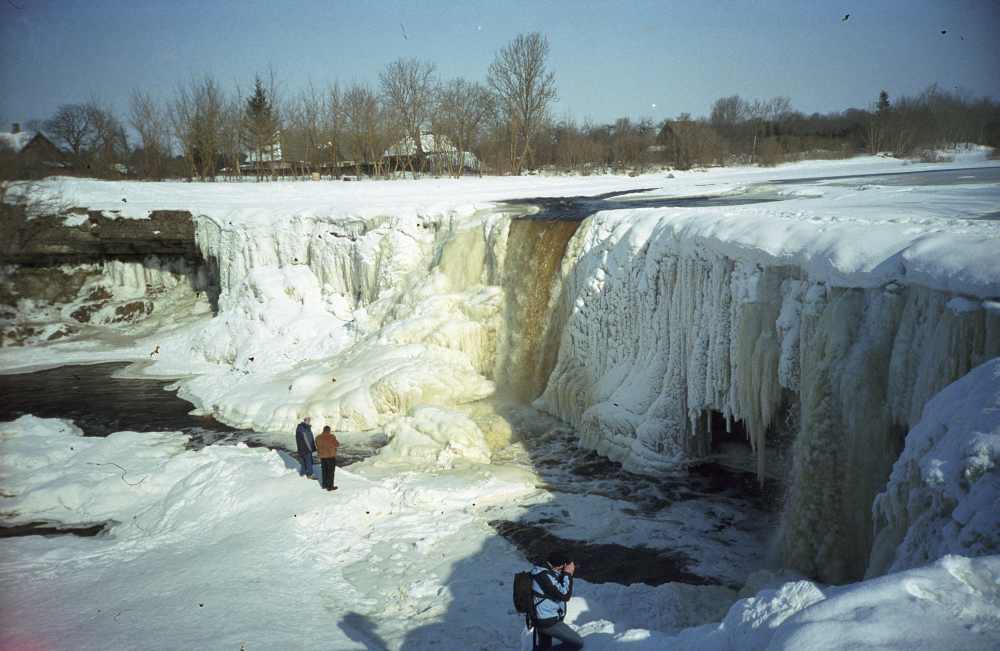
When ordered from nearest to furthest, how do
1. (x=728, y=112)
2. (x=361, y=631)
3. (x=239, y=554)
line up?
(x=361, y=631) < (x=239, y=554) < (x=728, y=112)

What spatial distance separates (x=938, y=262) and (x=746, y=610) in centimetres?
403

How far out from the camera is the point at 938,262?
5.98 meters

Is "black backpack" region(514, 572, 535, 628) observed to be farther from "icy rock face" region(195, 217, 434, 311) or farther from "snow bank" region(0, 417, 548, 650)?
"icy rock face" region(195, 217, 434, 311)

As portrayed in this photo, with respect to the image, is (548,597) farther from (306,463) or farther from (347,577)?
(306,463)

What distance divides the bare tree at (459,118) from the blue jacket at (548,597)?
37.6 metres

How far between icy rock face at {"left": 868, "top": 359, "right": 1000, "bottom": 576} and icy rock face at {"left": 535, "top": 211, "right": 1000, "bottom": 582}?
50.0 inches

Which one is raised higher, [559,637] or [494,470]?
[559,637]

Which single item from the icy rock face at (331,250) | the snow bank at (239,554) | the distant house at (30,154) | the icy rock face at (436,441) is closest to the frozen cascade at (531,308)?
the icy rock face at (436,441)

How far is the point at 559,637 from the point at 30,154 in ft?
127

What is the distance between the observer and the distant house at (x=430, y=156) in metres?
41.3

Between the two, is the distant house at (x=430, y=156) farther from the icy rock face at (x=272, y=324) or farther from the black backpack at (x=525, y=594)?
the black backpack at (x=525, y=594)

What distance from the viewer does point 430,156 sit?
143 ft

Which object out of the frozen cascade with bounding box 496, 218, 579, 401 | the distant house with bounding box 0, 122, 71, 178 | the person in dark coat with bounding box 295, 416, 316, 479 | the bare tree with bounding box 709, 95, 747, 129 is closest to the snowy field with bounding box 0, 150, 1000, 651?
the frozen cascade with bounding box 496, 218, 579, 401

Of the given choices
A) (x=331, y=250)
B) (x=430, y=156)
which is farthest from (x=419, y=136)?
(x=331, y=250)
